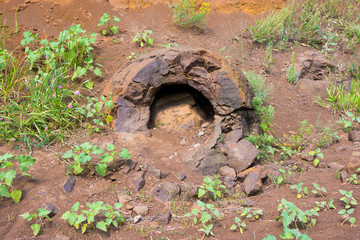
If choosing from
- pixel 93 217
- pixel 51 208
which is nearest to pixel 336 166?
pixel 93 217

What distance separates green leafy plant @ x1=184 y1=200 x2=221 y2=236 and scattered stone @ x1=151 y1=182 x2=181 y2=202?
34cm

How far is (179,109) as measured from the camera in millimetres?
4402

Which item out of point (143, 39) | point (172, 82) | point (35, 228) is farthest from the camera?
→ point (143, 39)

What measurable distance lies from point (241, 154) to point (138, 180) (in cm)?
132

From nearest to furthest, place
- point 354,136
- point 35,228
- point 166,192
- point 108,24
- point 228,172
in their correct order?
1. point 35,228
2. point 166,192
3. point 228,172
4. point 354,136
5. point 108,24

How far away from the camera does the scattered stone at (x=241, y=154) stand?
3.77 m

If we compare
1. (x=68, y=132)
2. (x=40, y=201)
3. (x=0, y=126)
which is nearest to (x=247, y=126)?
(x=68, y=132)

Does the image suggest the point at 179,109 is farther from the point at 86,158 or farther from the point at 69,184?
the point at 69,184

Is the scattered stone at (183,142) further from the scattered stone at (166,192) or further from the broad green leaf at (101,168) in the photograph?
the broad green leaf at (101,168)

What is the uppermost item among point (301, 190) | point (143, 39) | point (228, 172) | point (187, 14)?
point (187, 14)

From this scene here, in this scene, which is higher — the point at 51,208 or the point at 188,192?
the point at 51,208

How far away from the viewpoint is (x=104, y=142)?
3705 millimetres

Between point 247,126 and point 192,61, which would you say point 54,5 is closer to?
point 192,61

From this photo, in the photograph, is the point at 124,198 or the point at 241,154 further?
the point at 241,154
